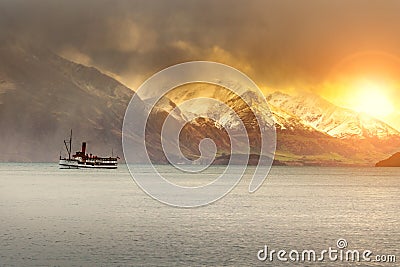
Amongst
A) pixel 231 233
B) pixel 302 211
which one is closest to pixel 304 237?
pixel 231 233

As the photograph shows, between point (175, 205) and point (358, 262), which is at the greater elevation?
point (175, 205)

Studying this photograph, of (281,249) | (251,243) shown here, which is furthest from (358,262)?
(251,243)

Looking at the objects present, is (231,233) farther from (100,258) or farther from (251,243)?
(100,258)

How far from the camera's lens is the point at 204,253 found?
57812 millimetres

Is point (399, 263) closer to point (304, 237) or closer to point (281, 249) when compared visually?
point (281, 249)

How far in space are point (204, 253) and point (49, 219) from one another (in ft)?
115

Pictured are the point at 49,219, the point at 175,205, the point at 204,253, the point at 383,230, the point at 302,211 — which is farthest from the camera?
the point at 175,205

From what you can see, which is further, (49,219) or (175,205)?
(175,205)

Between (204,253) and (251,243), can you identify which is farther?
(251,243)

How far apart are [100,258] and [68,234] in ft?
50.6

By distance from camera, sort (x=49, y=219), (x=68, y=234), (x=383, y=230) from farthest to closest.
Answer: (x=49, y=219), (x=383, y=230), (x=68, y=234)

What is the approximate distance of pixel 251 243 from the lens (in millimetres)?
64438

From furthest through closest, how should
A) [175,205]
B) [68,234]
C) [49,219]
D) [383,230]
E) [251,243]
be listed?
1. [175,205]
2. [49,219]
3. [383,230]
4. [68,234]
5. [251,243]

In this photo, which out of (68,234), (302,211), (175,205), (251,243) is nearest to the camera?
(251,243)
